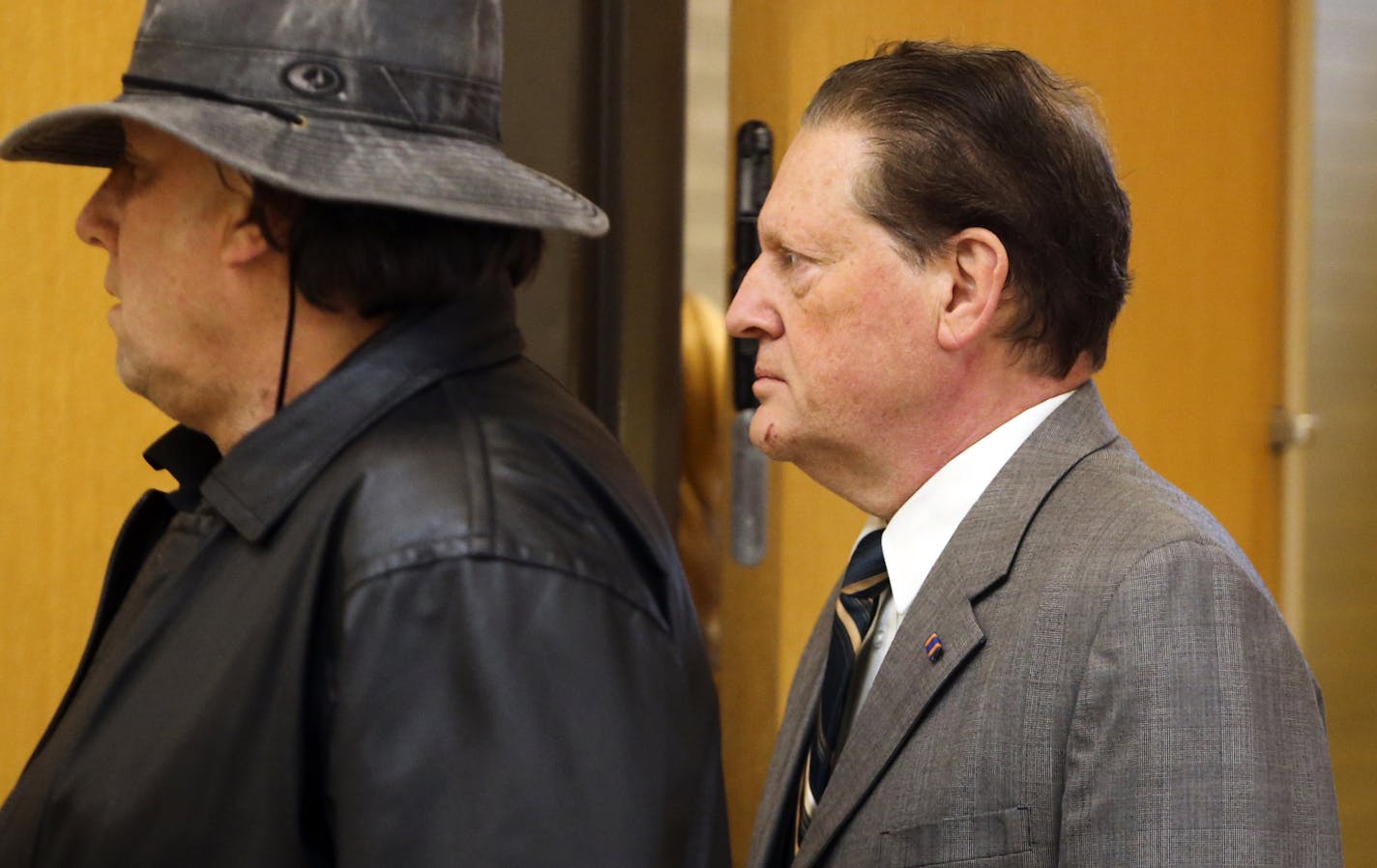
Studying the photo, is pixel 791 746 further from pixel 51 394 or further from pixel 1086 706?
pixel 51 394

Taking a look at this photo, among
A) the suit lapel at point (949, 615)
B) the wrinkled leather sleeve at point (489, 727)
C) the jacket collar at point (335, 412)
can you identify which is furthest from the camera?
the suit lapel at point (949, 615)

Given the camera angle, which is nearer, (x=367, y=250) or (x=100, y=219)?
(x=367, y=250)

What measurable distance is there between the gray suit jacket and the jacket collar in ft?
1.54

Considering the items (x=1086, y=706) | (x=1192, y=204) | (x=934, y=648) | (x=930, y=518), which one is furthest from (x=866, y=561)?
(x=1192, y=204)

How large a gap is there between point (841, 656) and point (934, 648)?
16 centimetres

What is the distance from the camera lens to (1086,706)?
1123 millimetres

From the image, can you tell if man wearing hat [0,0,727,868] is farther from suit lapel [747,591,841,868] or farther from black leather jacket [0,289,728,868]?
suit lapel [747,591,841,868]

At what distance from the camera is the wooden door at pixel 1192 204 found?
98.2 inches

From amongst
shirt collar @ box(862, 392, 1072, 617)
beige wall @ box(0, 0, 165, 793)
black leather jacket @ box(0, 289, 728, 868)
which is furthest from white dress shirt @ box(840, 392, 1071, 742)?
beige wall @ box(0, 0, 165, 793)

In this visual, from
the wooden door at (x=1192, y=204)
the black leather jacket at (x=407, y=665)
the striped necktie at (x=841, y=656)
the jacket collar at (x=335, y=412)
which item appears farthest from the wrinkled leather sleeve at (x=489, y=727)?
the wooden door at (x=1192, y=204)

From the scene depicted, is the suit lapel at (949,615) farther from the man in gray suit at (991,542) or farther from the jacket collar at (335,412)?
the jacket collar at (335,412)

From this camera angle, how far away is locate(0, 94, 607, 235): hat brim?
93 cm

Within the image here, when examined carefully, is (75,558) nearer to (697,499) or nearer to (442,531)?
(697,499)

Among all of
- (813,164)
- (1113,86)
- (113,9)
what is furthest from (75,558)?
(1113,86)
